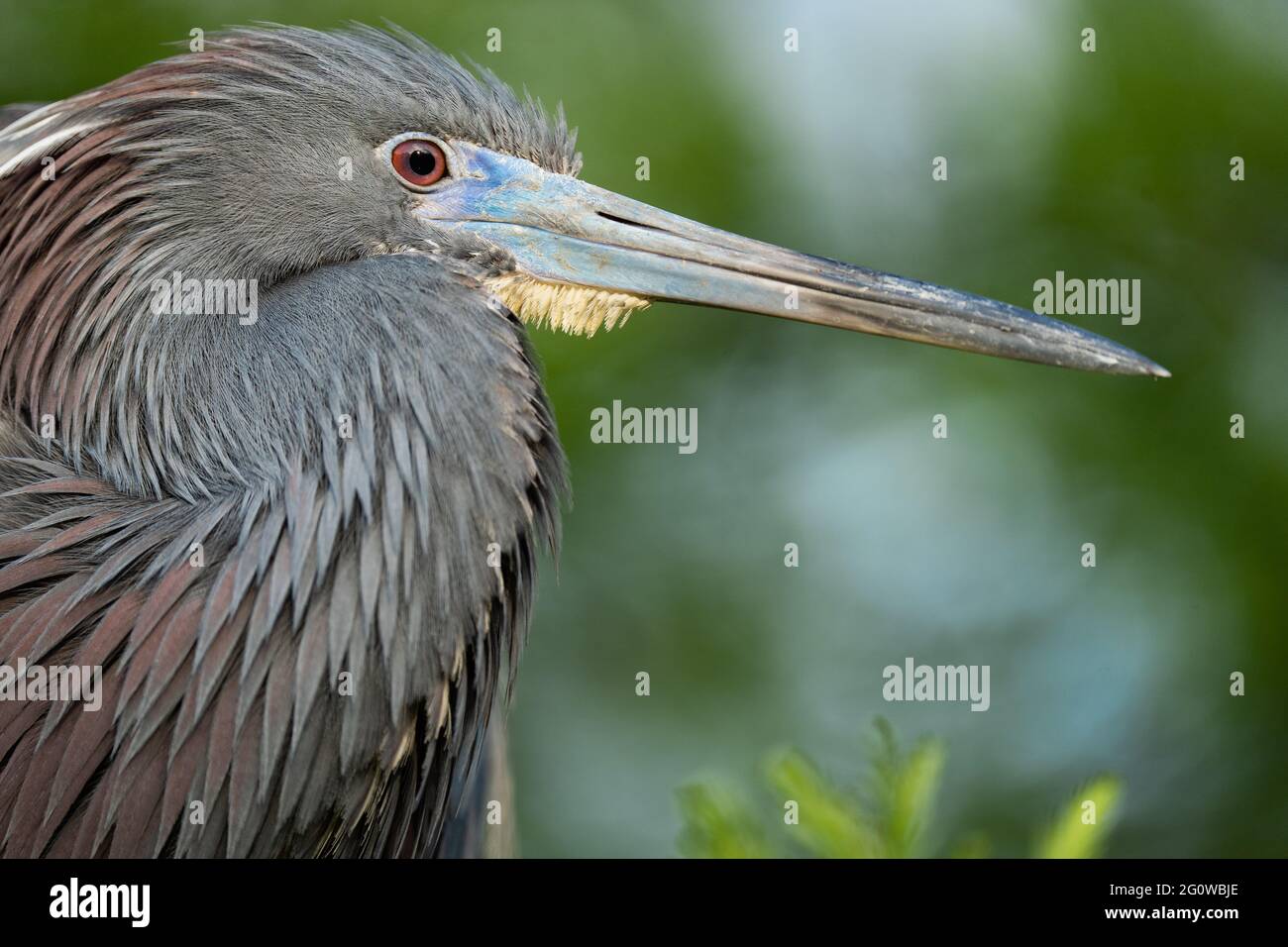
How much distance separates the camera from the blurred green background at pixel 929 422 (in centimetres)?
360

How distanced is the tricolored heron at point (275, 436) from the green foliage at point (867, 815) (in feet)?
1.33

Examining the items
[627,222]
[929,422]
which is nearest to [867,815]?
[627,222]

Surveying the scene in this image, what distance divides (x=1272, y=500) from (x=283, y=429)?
2731 mm

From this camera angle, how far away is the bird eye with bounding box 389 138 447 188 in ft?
6.71

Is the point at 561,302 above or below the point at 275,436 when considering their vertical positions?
above

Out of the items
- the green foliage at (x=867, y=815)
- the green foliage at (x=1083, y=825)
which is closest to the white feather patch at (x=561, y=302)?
the green foliage at (x=867, y=815)

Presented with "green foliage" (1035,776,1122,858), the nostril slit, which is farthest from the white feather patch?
"green foliage" (1035,776,1122,858)

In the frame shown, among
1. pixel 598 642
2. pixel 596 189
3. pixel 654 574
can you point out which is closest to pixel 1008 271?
pixel 654 574

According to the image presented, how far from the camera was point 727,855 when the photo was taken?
5.44 feet

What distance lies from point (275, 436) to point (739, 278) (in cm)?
77

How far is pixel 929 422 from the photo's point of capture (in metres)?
3.81

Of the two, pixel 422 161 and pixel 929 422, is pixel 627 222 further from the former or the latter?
pixel 929 422

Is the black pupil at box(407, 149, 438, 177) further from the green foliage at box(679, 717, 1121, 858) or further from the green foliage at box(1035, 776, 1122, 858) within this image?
the green foliage at box(1035, 776, 1122, 858)

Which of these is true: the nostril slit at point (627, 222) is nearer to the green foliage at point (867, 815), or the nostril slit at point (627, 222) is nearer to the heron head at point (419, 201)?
the heron head at point (419, 201)
